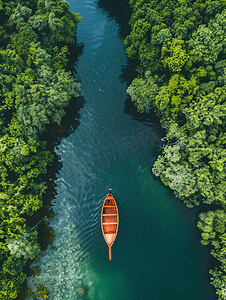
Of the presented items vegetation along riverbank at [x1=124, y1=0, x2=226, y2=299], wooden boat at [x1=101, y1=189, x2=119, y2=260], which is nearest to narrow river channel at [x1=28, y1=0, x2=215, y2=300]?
wooden boat at [x1=101, y1=189, x2=119, y2=260]

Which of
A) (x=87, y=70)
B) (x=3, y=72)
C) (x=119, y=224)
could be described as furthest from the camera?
(x=87, y=70)

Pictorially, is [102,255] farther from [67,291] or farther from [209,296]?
[209,296]

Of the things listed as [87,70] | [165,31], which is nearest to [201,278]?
[165,31]

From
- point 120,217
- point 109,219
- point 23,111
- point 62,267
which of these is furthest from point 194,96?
point 62,267

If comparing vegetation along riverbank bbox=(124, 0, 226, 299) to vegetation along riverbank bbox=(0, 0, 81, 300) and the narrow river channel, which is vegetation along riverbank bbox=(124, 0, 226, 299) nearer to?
the narrow river channel

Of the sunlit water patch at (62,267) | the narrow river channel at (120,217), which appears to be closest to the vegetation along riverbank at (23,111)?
the sunlit water patch at (62,267)

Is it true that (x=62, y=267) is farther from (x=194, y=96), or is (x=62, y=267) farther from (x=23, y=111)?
(x=194, y=96)
